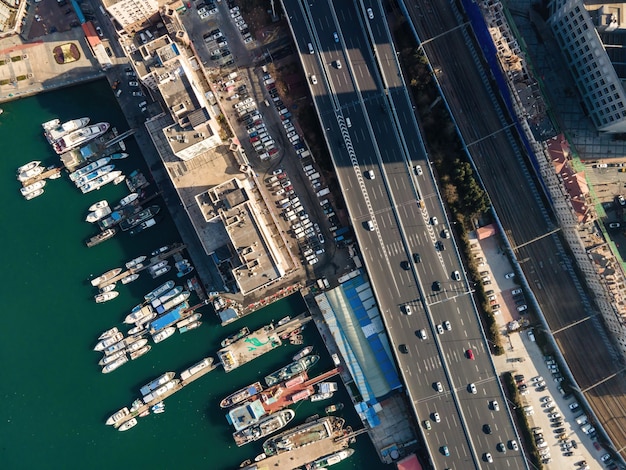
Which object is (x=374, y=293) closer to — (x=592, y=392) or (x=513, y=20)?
(x=592, y=392)

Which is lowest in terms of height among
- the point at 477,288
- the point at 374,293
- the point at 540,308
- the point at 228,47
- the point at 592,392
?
the point at 592,392

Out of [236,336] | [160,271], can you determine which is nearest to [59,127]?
[160,271]

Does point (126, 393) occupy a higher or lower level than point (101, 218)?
lower

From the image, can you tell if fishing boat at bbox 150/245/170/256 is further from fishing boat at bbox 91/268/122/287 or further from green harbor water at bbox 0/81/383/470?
fishing boat at bbox 91/268/122/287

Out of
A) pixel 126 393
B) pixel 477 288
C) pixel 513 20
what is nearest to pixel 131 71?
pixel 126 393

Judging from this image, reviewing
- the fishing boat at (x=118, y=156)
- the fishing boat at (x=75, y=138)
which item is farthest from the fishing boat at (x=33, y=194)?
the fishing boat at (x=118, y=156)

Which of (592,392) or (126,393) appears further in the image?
(126,393)

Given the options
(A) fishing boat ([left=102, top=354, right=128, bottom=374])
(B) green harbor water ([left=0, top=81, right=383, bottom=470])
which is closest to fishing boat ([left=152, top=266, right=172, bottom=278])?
(B) green harbor water ([left=0, top=81, right=383, bottom=470])

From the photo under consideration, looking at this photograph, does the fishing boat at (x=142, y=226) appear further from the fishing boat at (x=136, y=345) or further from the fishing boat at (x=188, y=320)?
the fishing boat at (x=136, y=345)
